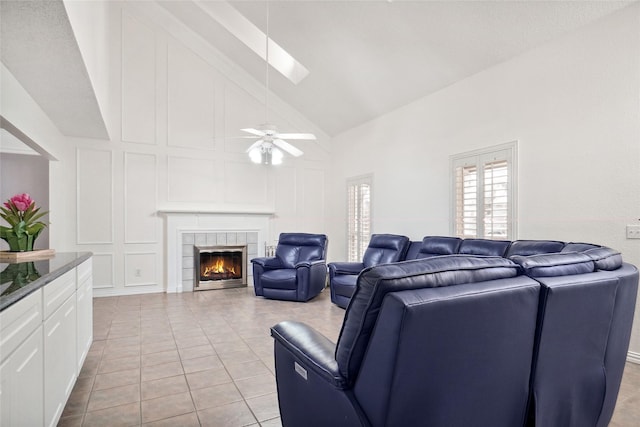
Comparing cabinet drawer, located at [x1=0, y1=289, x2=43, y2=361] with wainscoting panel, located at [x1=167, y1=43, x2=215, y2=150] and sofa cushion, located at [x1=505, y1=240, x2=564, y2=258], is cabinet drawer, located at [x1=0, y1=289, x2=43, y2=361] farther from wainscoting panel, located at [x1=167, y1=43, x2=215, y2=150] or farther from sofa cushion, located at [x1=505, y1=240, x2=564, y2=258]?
wainscoting panel, located at [x1=167, y1=43, x2=215, y2=150]

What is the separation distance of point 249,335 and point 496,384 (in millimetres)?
2805

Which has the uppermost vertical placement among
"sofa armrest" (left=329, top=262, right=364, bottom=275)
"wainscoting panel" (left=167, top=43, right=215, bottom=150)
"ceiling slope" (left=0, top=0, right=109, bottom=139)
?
"wainscoting panel" (left=167, top=43, right=215, bottom=150)

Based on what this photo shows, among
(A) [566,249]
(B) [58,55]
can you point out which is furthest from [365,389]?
(B) [58,55]

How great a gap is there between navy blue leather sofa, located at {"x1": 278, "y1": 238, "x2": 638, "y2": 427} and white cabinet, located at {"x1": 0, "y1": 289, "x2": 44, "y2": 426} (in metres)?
1.06

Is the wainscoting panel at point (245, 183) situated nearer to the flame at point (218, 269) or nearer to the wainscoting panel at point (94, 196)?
the flame at point (218, 269)

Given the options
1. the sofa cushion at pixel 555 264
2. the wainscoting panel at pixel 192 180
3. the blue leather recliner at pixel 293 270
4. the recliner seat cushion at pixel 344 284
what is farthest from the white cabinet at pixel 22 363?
the wainscoting panel at pixel 192 180

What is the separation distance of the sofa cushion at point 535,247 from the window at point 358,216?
3027 mm

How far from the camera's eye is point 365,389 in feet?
3.92

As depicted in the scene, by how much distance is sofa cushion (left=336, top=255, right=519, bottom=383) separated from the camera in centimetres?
117

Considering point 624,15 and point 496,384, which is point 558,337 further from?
point 624,15

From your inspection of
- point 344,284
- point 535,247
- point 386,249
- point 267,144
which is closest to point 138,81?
point 267,144

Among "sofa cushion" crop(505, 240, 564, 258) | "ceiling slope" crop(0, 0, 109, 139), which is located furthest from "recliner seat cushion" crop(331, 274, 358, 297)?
"ceiling slope" crop(0, 0, 109, 139)

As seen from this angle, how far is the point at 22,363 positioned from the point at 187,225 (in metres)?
4.60

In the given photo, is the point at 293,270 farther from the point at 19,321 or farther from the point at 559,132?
the point at 19,321
